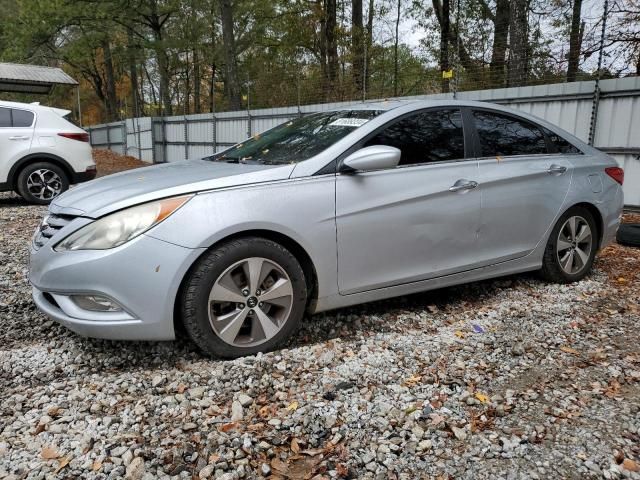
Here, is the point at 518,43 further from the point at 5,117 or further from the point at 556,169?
the point at 5,117

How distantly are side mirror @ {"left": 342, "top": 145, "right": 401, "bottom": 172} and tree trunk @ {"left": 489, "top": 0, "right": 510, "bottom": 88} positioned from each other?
768 centimetres

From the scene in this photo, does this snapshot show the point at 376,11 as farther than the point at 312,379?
Yes

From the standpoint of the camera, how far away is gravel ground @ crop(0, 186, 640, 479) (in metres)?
2.02

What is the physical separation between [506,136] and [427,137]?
0.83 m

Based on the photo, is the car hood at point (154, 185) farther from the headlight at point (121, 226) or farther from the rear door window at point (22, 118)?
the rear door window at point (22, 118)

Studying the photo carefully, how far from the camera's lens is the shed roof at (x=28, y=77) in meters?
12.8

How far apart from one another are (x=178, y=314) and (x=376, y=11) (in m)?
21.0

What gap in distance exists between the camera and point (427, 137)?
138 inches

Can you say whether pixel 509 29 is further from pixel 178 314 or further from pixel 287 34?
pixel 287 34

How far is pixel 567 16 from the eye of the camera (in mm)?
9922

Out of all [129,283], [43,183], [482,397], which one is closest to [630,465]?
[482,397]

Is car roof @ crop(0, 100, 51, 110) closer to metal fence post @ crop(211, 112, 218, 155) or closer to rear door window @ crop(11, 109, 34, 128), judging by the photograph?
rear door window @ crop(11, 109, 34, 128)

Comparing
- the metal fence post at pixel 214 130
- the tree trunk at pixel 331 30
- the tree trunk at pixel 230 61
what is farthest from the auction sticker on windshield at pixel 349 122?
the tree trunk at pixel 230 61

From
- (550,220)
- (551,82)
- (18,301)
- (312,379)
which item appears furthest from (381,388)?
(551,82)
